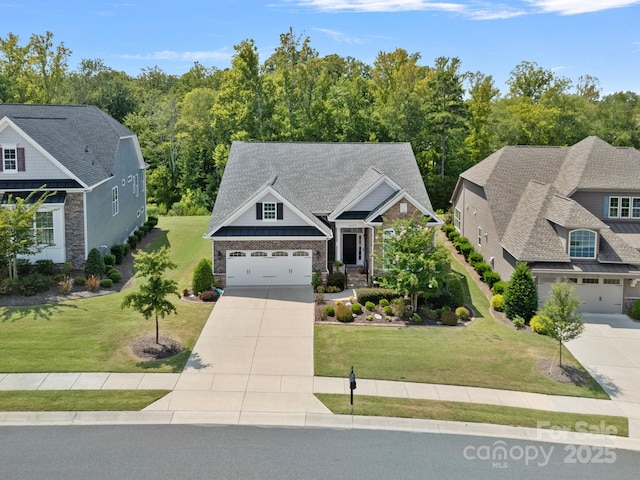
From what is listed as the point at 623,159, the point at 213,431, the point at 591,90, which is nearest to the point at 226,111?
the point at 623,159

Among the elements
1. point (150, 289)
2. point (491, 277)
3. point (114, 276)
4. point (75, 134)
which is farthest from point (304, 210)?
point (75, 134)

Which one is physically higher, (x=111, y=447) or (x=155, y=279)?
(x=155, y=279)

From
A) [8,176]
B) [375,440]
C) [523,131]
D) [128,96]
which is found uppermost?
[128,96]

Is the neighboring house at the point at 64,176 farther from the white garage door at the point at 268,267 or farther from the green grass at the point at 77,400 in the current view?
the green grass at the point at 77,400

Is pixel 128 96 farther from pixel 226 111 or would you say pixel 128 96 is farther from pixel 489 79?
pixel 489 79

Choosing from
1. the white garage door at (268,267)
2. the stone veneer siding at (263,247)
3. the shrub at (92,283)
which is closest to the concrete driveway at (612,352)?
the stone veneer siding at (263,247)

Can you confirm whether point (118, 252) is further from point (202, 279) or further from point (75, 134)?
point (202, 279)
